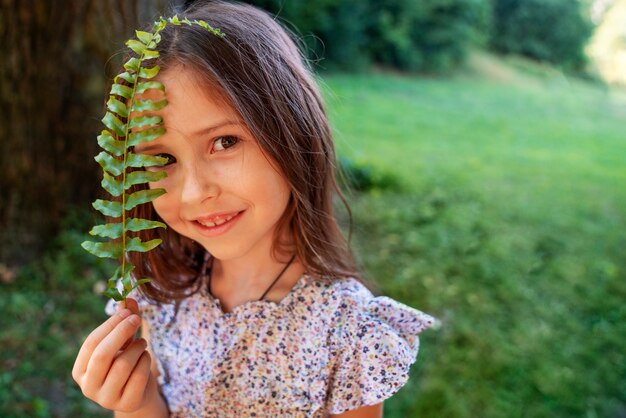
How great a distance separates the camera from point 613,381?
3162 millimetres

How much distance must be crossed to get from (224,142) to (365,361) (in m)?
0.65

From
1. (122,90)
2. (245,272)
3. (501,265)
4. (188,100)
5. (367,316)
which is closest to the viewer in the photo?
(122,90)

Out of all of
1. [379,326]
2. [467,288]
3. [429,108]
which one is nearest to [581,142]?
[429,108]

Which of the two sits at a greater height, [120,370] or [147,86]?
[147,86]

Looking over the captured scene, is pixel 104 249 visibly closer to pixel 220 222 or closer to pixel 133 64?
pixel 220 222

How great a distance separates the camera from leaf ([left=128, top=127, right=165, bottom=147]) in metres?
1.17

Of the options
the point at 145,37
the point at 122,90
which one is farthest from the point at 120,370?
the point at 145,37

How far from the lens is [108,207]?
1201mm

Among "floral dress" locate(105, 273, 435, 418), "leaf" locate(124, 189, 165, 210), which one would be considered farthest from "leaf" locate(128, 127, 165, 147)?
"floral dress" locate(105, 273, 435, 418)

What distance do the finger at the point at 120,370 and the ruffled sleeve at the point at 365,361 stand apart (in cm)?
50

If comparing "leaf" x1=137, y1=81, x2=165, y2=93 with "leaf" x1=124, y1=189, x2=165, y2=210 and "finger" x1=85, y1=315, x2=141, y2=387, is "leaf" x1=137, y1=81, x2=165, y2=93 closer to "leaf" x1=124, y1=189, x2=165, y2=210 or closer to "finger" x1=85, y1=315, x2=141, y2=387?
"leaf" x1=124, y1=189, x2=165, y2=210

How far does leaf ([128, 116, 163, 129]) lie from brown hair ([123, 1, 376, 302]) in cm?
16

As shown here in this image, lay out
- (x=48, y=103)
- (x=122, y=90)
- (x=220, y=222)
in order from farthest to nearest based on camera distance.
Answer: (x=48, y=103)
(x=220, y=222)
(x=122, y=90)

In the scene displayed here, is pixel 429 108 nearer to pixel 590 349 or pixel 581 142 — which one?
pixel 581 142
